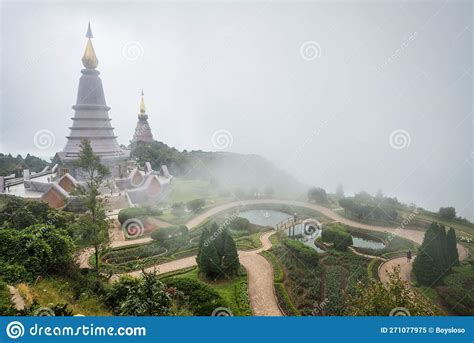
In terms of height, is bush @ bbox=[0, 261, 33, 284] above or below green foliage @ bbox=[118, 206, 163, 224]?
below

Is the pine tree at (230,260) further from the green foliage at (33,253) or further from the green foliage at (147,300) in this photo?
the green foliage at (33,253)

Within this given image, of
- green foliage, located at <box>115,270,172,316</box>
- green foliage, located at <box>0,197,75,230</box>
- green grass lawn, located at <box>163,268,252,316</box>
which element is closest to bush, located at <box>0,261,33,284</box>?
green foliage, located at <box>0,197,75,230</box>

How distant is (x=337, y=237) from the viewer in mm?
11633

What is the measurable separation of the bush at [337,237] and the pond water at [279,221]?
0.65 m

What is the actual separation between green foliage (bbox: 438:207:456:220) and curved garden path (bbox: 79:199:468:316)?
56.7 inches

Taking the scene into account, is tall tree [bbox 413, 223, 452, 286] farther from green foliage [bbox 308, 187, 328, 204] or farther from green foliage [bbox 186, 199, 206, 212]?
green foliage [bbox 186, 199, 206, 212]

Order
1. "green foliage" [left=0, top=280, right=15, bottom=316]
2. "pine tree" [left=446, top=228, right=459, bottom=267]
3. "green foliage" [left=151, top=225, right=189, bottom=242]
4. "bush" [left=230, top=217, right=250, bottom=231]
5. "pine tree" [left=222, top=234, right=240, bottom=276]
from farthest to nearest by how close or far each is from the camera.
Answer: "bush" [left=230, top=217, right=250, bottom=231], "green foliage" [left=151, top=225, right=189, bottom=242], "pine tree" [left=446, top=228, right=459, bottom=267], "pine tree" [left=222, top=234, right=240, bottom=276], "green foliage" [left=0, top=280, right=15, bottom=316]

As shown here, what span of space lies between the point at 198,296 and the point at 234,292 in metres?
1.40

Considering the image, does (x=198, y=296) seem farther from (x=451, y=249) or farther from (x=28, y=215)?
(x=451, y=249)

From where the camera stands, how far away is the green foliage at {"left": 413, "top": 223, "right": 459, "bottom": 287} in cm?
900

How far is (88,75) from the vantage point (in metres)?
17.4

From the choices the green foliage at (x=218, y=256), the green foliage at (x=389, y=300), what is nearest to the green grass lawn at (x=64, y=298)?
the green foliage at (x=218, y=256)

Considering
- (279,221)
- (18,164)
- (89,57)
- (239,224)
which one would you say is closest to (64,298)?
(239,224)

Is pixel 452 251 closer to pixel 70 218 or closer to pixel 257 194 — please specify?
pixel 257 194
